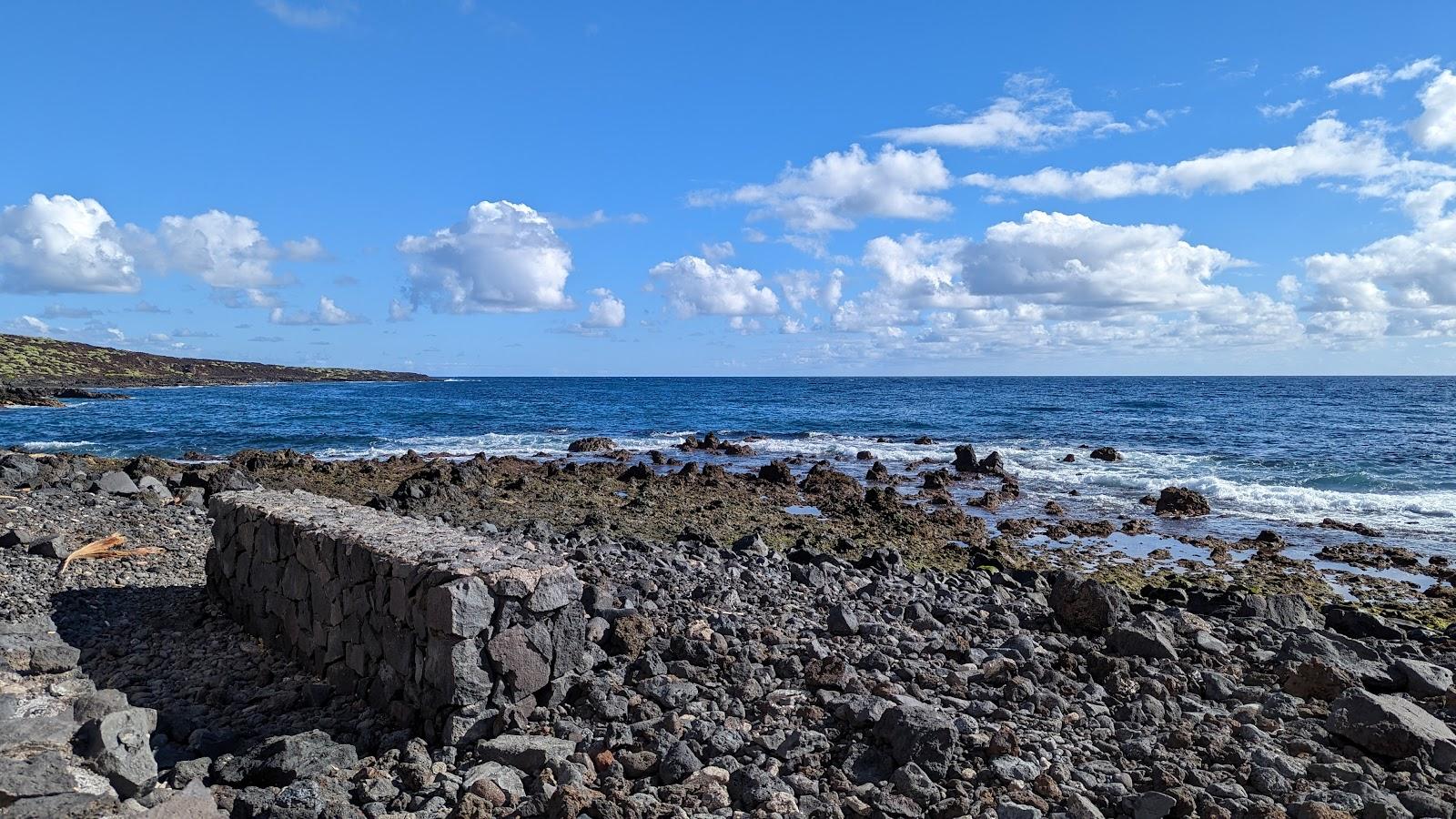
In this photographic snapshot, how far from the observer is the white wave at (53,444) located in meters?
29.7

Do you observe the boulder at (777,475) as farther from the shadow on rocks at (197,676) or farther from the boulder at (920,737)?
the boulder at (920,737)

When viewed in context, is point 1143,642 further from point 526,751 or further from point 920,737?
point 526,751

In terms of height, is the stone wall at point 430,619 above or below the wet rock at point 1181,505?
above

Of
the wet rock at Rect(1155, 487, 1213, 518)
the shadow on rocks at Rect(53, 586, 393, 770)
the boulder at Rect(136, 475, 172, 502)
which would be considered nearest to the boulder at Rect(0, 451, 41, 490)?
the boulder at Rect(136, 475, 172, 502)

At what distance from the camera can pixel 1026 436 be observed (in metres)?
39.7

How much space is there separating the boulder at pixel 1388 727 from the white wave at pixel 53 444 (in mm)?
35770

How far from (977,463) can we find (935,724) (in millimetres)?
22429

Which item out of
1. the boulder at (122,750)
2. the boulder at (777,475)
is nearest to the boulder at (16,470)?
the boulder at (122,750)

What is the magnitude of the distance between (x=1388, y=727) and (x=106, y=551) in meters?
13.0

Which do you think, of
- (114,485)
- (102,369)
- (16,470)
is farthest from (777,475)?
(102,369)

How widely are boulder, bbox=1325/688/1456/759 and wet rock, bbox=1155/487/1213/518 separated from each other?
13624 millimetres

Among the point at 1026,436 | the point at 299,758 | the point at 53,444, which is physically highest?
the point at 299,758

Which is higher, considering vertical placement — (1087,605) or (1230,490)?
(1087,605)

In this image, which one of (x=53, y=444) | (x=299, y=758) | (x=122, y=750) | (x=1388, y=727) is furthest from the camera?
(x=53, y=444)
